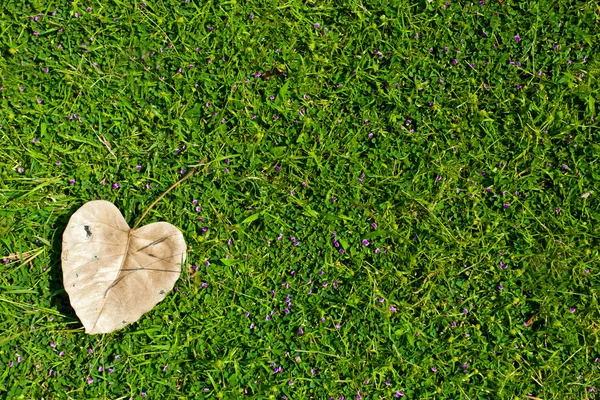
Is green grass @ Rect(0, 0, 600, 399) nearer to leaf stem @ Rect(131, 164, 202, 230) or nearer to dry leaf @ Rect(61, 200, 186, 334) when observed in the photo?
leaf stem @ Rect(131, 164, 202, 230)

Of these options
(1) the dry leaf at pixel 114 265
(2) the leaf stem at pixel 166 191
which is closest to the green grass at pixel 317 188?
(2) the leaf stem at pixel 166 191

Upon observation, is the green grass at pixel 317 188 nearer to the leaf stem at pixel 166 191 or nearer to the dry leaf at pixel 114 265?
the leaf stem at pixel 166 191

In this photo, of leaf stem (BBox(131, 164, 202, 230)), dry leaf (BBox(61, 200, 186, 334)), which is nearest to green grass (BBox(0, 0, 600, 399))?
leaf stem (BBox(131, 164, 202, 230))

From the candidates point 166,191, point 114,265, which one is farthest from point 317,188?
point 114,265

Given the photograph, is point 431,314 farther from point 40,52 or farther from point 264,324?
point 40,52

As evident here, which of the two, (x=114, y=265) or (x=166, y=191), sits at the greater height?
(x=166, y=191)

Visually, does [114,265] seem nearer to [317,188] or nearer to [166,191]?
[166,191]
